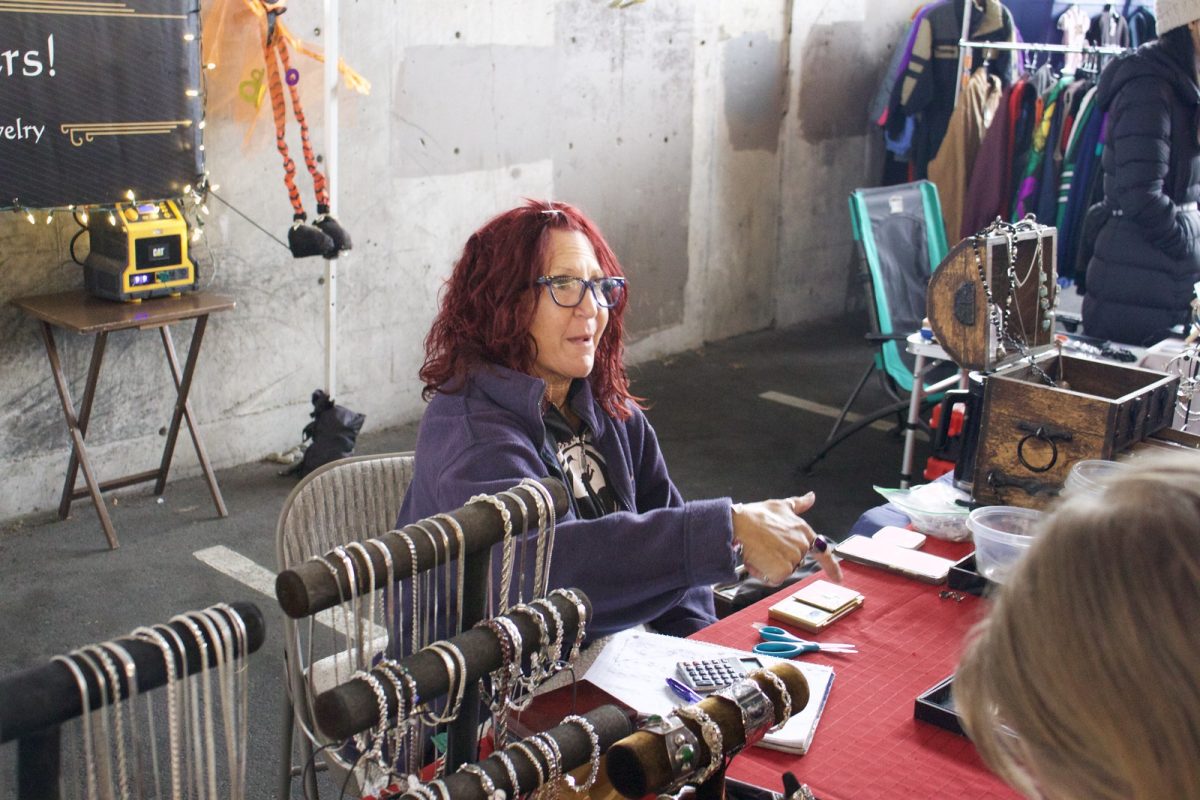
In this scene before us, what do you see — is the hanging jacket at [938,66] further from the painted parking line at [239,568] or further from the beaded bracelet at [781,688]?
the beaded bracelet at [781,688]

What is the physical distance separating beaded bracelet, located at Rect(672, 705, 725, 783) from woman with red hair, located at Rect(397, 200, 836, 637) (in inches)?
23.3

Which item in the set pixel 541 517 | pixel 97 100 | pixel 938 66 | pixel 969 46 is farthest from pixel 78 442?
pixel 938 66

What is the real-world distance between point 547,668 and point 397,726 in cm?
21


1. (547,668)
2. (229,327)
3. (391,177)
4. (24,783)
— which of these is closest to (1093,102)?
(391,177)

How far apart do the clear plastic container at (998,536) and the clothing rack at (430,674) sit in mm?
1023

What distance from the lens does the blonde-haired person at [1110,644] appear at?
742mm

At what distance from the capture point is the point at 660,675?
1.61 metres

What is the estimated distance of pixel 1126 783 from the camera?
778 mm

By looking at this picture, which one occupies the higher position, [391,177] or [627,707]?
[391,177]

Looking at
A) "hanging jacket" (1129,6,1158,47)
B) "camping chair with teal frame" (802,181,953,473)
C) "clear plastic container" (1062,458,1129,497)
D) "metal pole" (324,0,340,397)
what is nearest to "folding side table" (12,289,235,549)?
"metal pole" (324,0,340,397)

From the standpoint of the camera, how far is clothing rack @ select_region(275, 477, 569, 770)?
912 mm

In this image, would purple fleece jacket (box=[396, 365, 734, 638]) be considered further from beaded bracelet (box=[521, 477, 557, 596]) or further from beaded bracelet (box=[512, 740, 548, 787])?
beaded bracelet (box=[512, 740, 548, 787])

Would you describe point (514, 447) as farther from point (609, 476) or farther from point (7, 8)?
point (7, 8)

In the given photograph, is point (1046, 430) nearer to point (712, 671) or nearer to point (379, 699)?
point (712, 671)
